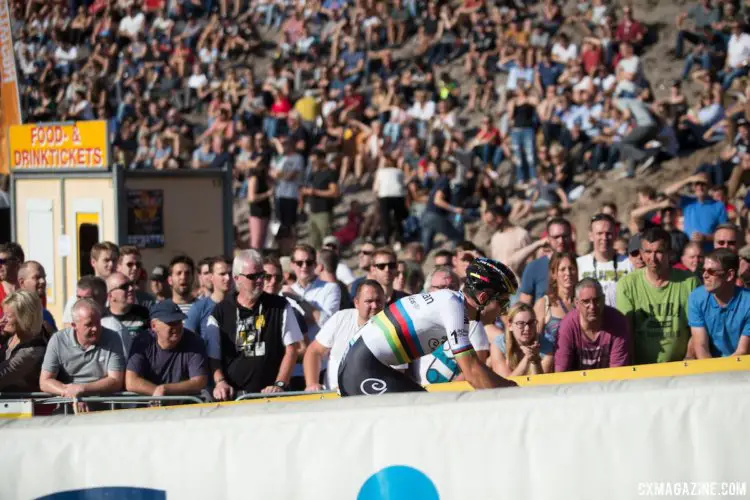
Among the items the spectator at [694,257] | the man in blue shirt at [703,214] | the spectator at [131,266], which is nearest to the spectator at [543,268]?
the spectator at [694,257]

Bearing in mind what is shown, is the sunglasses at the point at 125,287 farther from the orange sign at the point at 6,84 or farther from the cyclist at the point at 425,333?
the orange sign at the point at 6,84

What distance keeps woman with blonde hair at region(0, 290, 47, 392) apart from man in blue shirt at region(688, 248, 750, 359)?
15.6ft

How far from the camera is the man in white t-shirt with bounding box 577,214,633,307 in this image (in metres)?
10.1

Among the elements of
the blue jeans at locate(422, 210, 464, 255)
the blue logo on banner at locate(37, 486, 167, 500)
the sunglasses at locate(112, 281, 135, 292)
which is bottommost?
the blue logo on banner at locate(37, 486, 167, 500)

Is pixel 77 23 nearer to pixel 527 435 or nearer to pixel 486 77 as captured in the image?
pixel 486 77

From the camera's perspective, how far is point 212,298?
1009 centimetres

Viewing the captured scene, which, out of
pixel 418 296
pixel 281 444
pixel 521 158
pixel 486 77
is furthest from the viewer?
pixel 486 77

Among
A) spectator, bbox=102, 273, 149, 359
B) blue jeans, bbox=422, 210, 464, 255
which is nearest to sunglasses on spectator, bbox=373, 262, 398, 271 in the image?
spectator, bbox=102, 273, 149, 359

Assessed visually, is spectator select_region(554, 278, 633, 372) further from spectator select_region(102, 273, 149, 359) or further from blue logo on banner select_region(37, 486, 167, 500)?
blue logo on banner select_region(37, 486, 167, 500)

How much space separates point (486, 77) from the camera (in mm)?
23266

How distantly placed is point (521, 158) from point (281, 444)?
15.7 m

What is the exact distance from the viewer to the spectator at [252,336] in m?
8.97

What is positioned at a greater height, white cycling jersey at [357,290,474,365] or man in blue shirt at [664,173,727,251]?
man in blue shirt at [664,173,727,251]

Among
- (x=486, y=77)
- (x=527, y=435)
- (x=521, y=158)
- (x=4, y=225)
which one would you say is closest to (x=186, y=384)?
(x=527, y=435)
